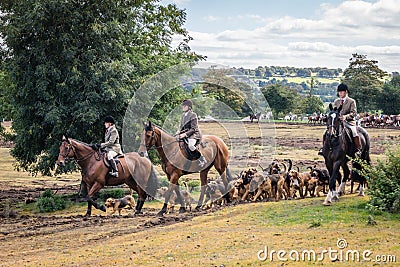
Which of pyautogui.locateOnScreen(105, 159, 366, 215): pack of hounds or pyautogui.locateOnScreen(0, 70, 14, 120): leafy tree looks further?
pyautogui.locateOnScreen(0, 70, 14, 120): leafy tree

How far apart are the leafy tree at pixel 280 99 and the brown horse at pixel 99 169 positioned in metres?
68.1

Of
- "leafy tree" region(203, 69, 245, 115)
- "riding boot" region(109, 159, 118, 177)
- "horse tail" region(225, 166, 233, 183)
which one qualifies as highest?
"leafy tree" region(203, 69, 245, 115)

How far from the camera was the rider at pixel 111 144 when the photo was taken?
16953 mm

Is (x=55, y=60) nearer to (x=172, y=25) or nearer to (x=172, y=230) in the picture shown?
(x=172, y=25)

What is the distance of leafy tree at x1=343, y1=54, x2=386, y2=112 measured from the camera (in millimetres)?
75438

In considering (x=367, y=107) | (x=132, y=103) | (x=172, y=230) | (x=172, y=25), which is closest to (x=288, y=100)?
(x=367, y=107)

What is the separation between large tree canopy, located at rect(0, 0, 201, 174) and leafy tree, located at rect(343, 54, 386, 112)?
5789 cm

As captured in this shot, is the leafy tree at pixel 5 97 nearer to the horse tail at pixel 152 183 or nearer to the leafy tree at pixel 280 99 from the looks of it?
the horse tail at pixel 152 183

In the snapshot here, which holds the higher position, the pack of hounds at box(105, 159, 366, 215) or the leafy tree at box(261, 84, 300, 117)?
the leafy tree at box(261, 84, 300, 117)

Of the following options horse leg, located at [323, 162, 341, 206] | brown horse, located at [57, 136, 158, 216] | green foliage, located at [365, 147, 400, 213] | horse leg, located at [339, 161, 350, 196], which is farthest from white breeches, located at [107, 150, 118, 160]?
green foliage, located at [365, 147, 400, 213]

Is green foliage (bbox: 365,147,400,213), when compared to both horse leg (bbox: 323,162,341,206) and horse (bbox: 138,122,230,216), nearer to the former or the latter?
horse leg (bbox: 323,162,341,206)

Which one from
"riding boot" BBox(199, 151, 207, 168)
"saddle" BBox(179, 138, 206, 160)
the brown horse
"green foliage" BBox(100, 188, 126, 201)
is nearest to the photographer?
"saddle" BBox(179, 138, 206, 160)

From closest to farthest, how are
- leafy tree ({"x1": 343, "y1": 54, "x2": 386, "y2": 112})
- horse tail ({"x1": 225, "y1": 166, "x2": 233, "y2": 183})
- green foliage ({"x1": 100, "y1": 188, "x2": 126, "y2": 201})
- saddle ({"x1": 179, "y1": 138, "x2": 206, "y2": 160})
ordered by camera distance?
1. saddle ({"x1": 179, "y1": 138, "x2": 206, "y2": 160})
2. horse tail ({"x1": 225, "y1": 166, "x2": 233, "y2": 183})
3. green foliage ({"x1": 100, "y1": 188, "x2": 126, "y2": 201})
4. leafy tree ({"x1": 343, "y1": 54, "x2": 386, "y2": 112})

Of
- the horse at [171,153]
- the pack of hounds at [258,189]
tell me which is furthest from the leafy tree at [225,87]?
the pack of hounds at [258,189]
